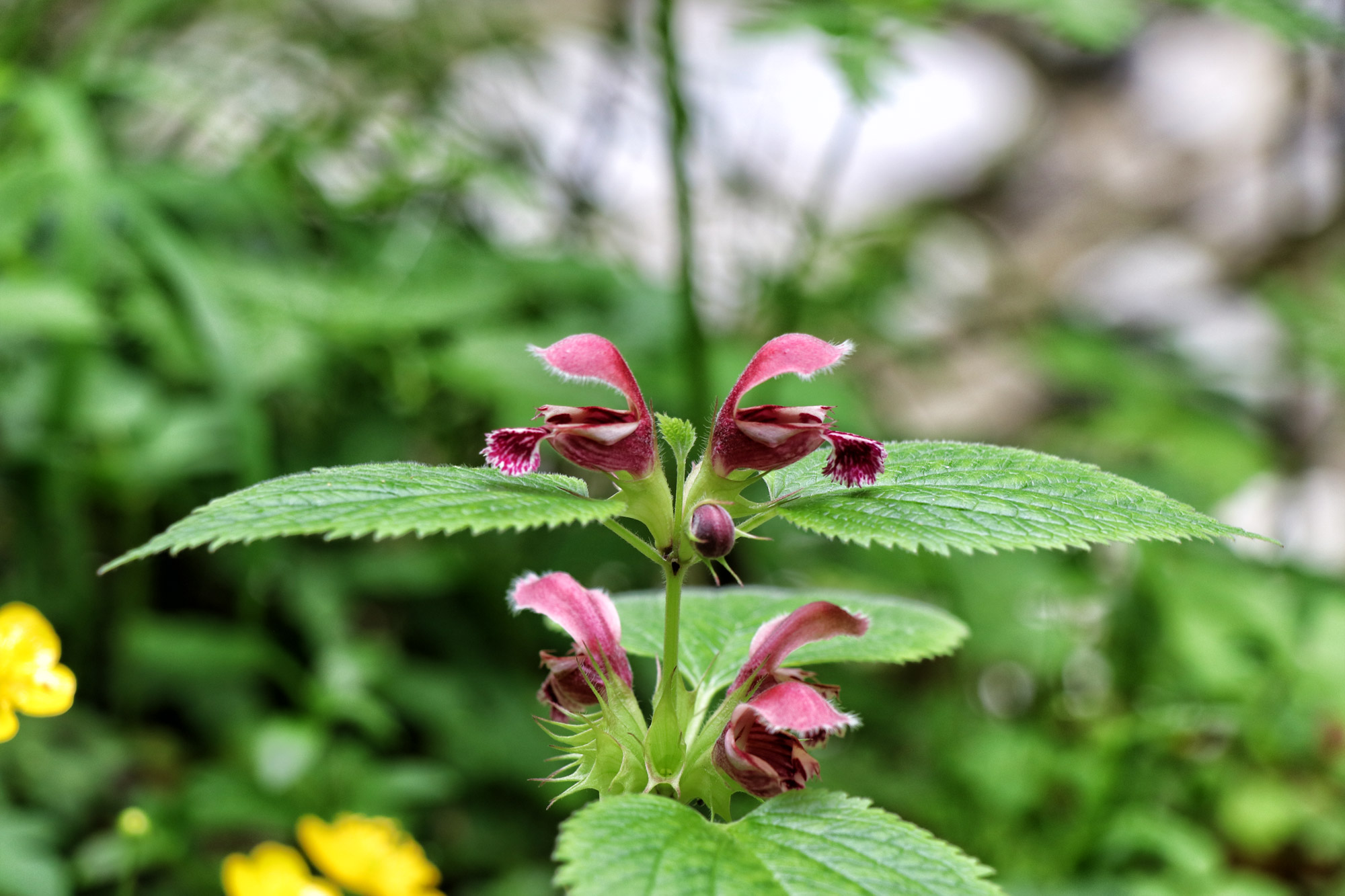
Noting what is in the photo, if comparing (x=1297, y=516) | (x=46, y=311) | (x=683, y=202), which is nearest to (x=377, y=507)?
(x=46, y=311)

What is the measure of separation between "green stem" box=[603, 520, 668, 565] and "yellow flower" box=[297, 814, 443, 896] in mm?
555

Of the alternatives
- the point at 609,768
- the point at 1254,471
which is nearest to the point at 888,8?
the point at 609,768

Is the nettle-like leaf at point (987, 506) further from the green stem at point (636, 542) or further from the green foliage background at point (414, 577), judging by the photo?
the green foliage background at point (414, 577)

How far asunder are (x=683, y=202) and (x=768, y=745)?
3.18 ft

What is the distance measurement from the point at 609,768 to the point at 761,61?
8.64 feet

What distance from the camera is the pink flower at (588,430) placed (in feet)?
1.55

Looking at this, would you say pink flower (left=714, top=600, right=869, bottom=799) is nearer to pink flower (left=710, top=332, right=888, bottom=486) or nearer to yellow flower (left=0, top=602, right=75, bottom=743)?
pink flower (left=710, top=332, right=888, bottom=486)

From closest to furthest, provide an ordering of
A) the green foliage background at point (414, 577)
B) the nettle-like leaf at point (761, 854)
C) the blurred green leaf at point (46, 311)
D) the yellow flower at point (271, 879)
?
1. the nettle-like leaf at point (761, 854)
2. the yellow flower at point (271, 879)
3. the blurred green leaf at point (46, 311)
4. the green foliage background at point (414, 577)

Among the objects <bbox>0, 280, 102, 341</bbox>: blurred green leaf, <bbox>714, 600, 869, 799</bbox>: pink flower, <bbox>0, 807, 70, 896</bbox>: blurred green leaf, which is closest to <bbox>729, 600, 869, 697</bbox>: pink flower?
<bbox>714, 600, 869, 799</bbox>: pink flower

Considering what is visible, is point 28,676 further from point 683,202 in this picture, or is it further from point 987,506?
point 683,202

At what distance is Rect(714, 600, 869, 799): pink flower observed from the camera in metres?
0.45

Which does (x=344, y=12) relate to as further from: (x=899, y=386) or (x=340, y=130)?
(x=899, y=386)

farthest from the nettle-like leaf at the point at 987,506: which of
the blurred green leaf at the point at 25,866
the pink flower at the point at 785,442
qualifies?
the blurred green leaf at the point at 25,866

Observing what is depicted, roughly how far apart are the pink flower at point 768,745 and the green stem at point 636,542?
75 millimetres
